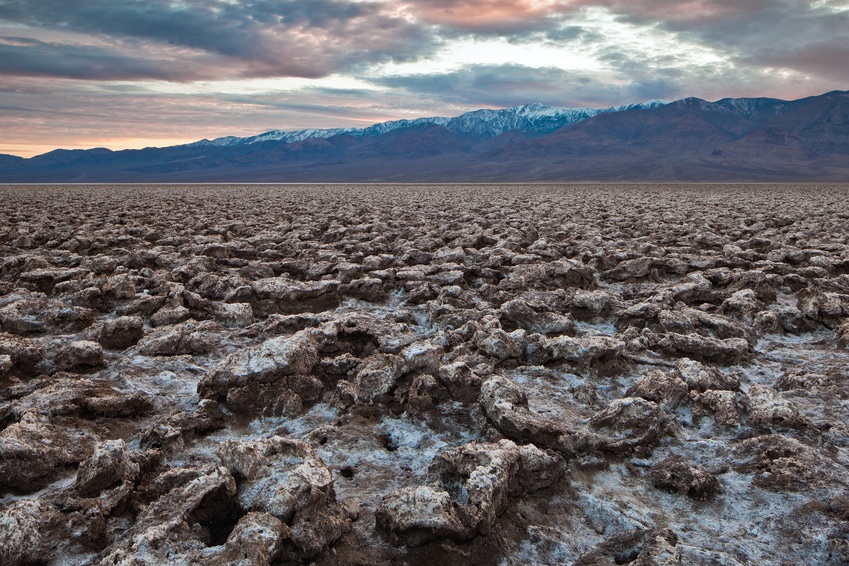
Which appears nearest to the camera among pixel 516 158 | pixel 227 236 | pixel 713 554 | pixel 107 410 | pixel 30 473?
pixel 713 554

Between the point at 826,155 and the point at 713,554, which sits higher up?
the point at 826,155

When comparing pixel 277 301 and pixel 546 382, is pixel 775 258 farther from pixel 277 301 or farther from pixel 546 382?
pixel 277 301

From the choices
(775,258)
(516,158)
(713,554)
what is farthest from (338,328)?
(516,158)

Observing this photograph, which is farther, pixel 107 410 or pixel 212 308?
pixel 212 308

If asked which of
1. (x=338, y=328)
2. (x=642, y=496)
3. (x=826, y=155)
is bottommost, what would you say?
(x=642, y=496)

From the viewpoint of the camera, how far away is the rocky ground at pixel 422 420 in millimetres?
2268

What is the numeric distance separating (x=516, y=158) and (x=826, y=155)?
7507 centimetres

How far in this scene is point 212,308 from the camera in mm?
5383

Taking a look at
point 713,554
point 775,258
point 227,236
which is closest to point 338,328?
point 713,554

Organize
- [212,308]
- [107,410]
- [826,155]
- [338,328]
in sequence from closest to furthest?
[107,410], [338,328], [212,308], [826,155]

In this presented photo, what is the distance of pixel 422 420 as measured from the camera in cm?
333

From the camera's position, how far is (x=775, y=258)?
26.0 ft

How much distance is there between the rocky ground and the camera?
2.27 m

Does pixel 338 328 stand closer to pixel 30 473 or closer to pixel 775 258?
pixel 30 473
